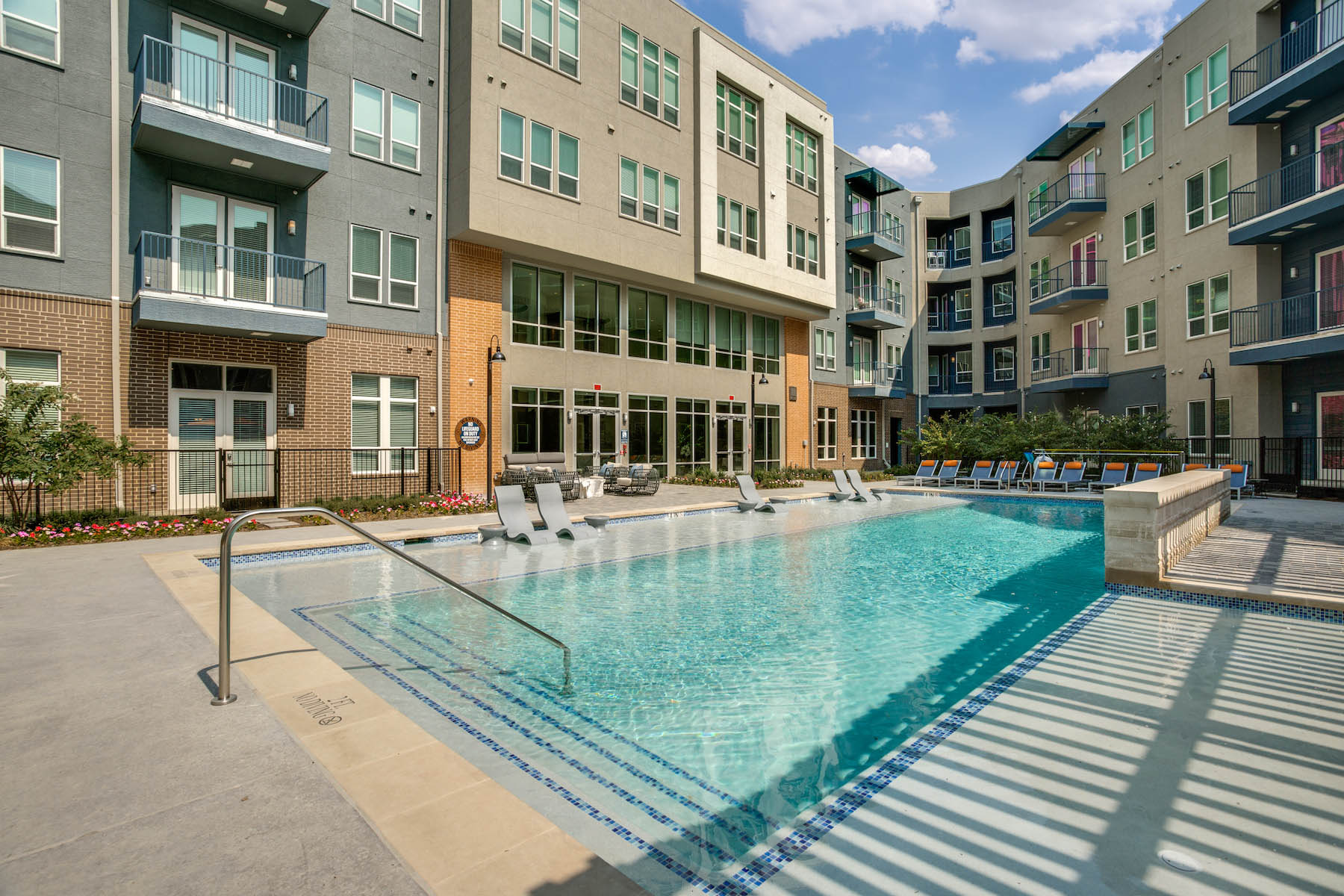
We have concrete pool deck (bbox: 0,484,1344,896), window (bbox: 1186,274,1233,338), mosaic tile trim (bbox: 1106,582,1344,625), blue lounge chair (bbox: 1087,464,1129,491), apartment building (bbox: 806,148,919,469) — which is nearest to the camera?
concrete pool deck (bbox: 0,484,1344,896)

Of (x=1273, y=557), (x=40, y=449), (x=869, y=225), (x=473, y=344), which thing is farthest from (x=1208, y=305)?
(x=40, y=449)

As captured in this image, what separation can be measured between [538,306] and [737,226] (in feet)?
28.3

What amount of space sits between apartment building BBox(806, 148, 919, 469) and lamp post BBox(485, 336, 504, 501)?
14526 mm

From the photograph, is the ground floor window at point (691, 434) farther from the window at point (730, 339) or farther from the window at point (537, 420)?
the window at point (537, 420)

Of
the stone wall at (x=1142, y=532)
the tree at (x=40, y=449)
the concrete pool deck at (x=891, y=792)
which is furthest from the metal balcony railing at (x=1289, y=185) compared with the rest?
the tree at (x=40, y=449)

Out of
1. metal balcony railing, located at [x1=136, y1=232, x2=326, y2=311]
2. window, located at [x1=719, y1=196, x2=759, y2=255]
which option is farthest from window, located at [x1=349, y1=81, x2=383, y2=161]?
window, located at [x1=719, y1=196, x2=759, y2=255]

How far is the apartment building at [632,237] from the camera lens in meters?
16.5

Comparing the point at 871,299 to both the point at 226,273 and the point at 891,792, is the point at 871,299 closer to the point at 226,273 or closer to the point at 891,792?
the point at 226,273

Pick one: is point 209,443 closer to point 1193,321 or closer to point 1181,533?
point 1181,533

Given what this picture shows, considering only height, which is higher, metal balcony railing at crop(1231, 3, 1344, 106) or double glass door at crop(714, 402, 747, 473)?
metal balcony railing at crop(1231, 3, 1344, 106)

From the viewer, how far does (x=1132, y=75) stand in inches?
922

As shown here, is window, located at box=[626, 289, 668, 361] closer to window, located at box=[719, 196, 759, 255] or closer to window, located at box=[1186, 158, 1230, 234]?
window, located at box=[719, 196, 759, 255]

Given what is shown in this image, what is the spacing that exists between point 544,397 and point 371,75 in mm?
8474

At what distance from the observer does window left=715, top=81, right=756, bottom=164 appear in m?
23.0
